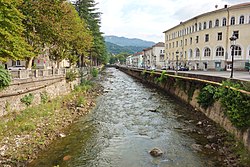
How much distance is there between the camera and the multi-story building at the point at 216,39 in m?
46.9

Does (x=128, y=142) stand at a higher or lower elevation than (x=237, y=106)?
lower

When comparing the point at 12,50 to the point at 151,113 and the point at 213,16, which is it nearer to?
the point at 151,113

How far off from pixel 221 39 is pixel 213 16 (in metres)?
6.07

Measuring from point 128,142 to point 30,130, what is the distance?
5.44 meters

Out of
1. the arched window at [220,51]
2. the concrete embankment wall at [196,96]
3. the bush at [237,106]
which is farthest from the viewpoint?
the arched window at [220,51]

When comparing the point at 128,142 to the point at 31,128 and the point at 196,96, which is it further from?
the point at 196,96

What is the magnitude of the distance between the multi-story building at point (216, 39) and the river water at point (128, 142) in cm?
2409

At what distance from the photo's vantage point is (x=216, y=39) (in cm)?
5141

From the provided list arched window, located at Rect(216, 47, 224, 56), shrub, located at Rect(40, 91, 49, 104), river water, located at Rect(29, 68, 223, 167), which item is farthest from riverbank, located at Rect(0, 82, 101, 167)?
arched window, located at Rect(216, 47, 224, 56)

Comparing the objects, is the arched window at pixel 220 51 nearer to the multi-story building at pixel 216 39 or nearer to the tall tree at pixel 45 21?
the multi-story building at pixel 216 39

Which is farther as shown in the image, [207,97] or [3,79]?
[207,97]

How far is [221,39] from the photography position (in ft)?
166

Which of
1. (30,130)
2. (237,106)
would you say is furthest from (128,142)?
(237,106)

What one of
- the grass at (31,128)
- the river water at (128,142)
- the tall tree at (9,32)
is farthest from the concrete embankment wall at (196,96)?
the tall tree at (9,32)
